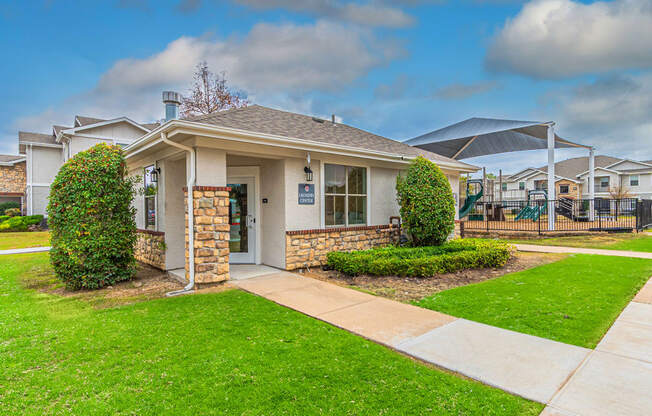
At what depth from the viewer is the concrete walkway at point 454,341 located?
268 centimetres

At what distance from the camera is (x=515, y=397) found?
2400 millimetres

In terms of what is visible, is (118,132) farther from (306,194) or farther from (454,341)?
(454,341)

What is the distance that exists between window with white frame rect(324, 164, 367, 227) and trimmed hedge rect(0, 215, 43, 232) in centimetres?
1914

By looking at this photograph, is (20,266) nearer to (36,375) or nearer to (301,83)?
(36,375)

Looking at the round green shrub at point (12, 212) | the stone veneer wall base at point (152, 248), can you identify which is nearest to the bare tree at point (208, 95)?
the round green shrub at point (12, 212)

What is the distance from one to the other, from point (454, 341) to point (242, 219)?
17.8 feet

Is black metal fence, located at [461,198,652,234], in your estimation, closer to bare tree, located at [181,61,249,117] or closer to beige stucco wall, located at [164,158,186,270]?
beige stucco wall, located at [164,158,186,270]

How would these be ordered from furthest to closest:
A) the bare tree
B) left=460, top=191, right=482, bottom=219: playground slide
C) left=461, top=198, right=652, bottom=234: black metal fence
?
1. the bare tree
2. left=460, top=191, right=482, bottom=219: playground slide
3. left=461, top=198, right=652, bottom=234: black metal fence

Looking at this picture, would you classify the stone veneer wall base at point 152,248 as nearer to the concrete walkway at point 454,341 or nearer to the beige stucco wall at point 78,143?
the concrete walkway at point 454,341

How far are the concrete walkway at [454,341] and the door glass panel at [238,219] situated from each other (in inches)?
97.8

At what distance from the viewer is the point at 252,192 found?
296 inches

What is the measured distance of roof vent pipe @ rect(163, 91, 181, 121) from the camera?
24.6 ft

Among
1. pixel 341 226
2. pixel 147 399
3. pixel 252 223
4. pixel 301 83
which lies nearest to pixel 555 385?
pixel 147 399

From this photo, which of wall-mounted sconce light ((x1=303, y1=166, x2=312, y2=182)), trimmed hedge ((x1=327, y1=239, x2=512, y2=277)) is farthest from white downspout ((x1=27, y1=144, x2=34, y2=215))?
trimmed hedge ((x1=327, y1=239, x2=512, y2=277))
